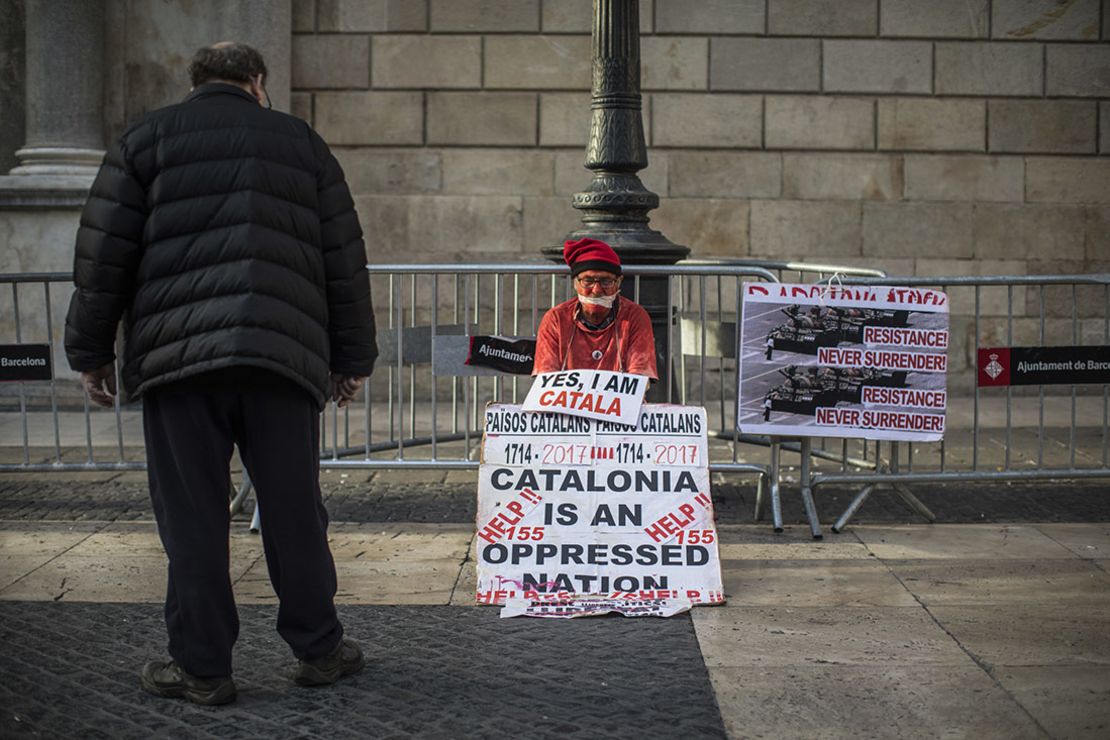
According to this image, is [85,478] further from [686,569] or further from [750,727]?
[750,727]

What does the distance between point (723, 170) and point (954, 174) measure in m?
1.88

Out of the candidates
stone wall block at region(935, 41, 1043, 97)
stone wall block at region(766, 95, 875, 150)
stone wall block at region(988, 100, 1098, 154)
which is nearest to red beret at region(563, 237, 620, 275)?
stone wall block at region(766, 95, 875, 150)

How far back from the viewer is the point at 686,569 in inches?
226

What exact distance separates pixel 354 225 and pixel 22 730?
179 centimetres

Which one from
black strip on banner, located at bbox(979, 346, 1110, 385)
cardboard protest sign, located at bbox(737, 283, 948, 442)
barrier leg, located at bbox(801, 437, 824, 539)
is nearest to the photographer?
cardboard protest sign, located at bbox(737, 283, 948, 442)

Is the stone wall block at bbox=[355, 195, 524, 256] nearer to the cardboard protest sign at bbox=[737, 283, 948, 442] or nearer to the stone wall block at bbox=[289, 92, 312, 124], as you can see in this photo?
the stone wall block at bbox=[289, 92, 312, 124]

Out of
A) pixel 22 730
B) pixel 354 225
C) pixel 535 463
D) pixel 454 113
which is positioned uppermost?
pixel 454 113

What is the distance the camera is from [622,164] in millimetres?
7312

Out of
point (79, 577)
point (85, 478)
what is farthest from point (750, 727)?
point (85, 478)

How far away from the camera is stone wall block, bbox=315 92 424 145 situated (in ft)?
39.0

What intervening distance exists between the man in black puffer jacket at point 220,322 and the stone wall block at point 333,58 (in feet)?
24.3

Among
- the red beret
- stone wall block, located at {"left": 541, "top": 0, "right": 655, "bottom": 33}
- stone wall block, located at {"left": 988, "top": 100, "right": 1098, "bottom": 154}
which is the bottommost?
the red beret

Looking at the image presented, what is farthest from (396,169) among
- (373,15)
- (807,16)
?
(807,16)

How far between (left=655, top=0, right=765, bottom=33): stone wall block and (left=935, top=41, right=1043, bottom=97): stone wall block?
1.53 meters
